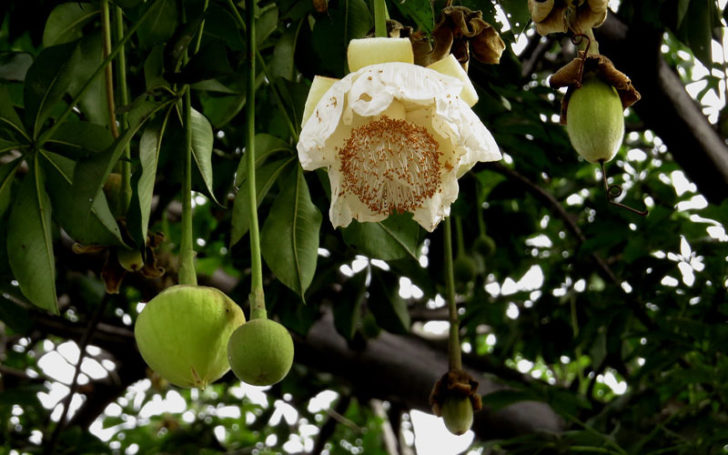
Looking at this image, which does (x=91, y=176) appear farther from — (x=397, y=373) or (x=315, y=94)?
(x=397, y=373)

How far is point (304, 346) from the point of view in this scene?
2.54 m

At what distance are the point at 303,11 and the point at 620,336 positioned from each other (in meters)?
1.10

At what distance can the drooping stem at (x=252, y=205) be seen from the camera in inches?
37.8

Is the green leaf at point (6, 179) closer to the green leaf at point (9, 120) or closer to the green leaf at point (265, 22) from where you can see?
the green leaf at point (9, 120)

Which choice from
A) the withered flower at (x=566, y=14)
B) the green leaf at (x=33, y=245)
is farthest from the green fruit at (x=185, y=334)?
the withered flower at (x=566, y=14)

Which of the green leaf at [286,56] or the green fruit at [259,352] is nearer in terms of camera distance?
the green fruit at [259,352]

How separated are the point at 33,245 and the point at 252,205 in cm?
31

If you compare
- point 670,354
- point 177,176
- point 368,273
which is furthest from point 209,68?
point 670,354

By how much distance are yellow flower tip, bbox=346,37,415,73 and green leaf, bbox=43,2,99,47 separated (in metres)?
0.67

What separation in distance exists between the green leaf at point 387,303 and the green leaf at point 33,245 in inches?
35.4

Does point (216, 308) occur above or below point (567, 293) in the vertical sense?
above

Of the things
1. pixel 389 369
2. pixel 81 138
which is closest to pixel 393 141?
pixel 81 138

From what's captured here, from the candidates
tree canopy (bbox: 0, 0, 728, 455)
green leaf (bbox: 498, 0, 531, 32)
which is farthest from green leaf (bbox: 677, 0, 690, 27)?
green leaf (bbox: 498, 0, 531, 32)

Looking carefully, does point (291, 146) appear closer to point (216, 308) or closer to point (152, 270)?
point (152, 270)
